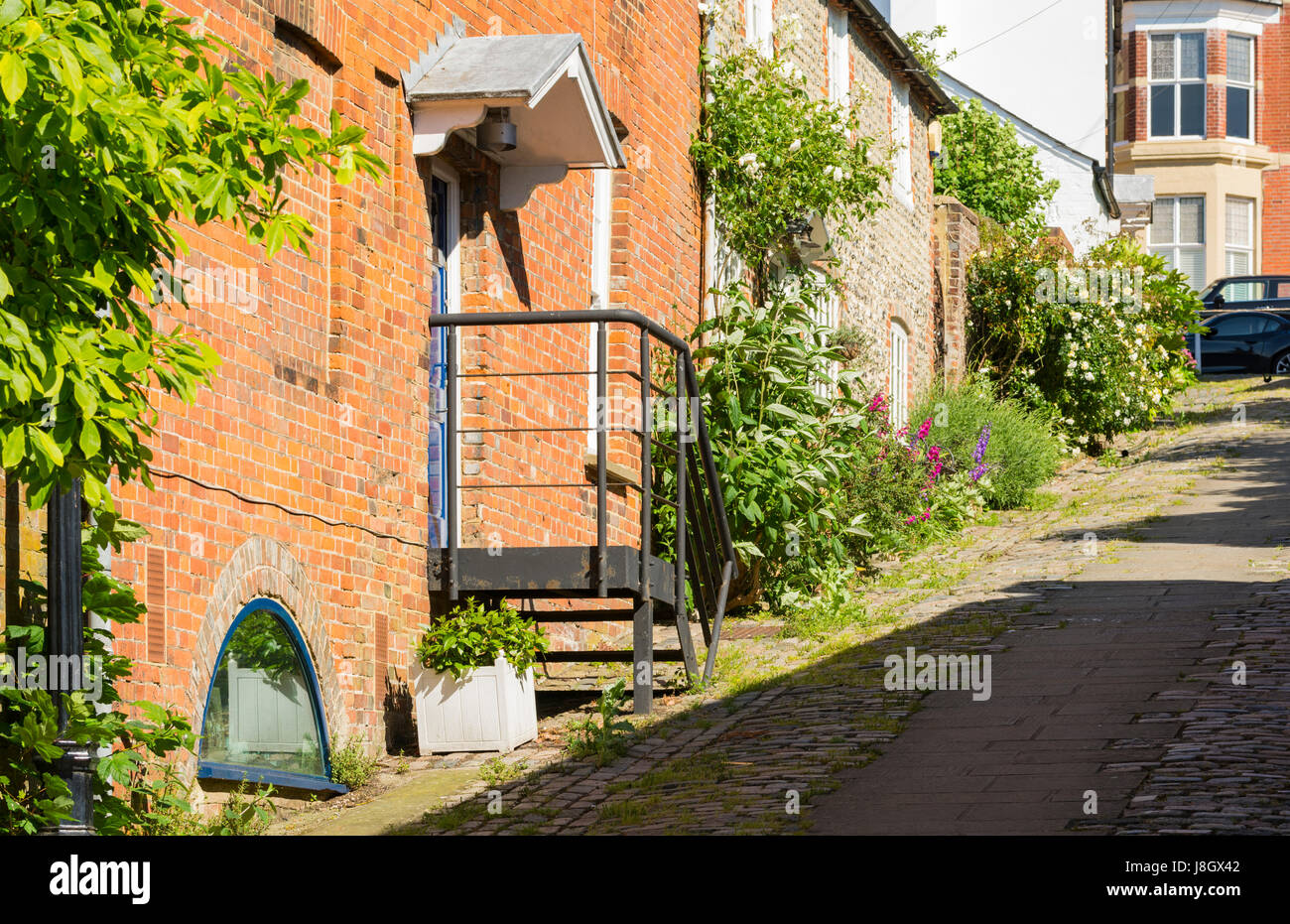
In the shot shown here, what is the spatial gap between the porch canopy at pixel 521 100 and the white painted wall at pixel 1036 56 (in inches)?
695

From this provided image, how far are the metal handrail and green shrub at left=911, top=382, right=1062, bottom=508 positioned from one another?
7.47 m

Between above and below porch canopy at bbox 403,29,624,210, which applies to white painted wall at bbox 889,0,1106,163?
above

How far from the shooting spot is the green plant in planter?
894 centimetres

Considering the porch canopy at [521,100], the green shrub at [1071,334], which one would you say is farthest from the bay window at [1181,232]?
the porch canopy at [521,100]

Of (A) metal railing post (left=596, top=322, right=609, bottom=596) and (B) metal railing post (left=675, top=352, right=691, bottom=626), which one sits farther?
(B) metal railing post (left=675, top=352, right=691, bottom=626)

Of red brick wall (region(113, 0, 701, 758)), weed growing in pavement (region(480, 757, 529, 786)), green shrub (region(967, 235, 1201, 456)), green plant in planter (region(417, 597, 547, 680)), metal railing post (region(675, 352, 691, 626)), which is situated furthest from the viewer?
green shrub (region(967, 235, 1201, 456))

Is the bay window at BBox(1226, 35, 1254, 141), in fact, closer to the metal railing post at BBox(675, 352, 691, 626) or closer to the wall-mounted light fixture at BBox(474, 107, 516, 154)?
the metal railing post at BBox(675, 352, 691, 626)

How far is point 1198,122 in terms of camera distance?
128ft

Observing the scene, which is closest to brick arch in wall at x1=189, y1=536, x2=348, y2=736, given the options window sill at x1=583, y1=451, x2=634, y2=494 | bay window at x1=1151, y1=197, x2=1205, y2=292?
window sill at x1=583, y1=451, x2=634, y2=494

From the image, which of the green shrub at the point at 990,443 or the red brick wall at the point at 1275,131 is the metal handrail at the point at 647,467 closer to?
the green shrub at the point at 990,443

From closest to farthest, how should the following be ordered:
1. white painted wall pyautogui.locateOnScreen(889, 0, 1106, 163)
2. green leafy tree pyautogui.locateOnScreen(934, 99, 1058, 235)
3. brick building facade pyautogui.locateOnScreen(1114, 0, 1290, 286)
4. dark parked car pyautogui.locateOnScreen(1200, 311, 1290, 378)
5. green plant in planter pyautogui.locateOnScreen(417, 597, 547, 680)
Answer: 1. green plant in planter pyautogui.locateOnScreen(417, 597, 547, 680)
2. green leafy tree pyautogui.locateOnScreen(934, 99, 1058, 235)
3. white painted wall pyautogui.locateOnScreen(889, 0, 1106, 163)
4. dark parked car pyautogui.locateOnScreen(1200, 311, 1290, 378)
5. brick building facade pyautogui.locateOnScreen(1114, 0, 1290, 286)

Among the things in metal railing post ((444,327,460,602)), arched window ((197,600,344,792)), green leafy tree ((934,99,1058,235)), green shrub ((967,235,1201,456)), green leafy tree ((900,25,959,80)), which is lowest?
arched window ((197,600,344,792))

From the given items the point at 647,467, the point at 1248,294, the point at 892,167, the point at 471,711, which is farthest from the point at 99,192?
the point at 1248,294

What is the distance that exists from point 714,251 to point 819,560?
2979 mm
